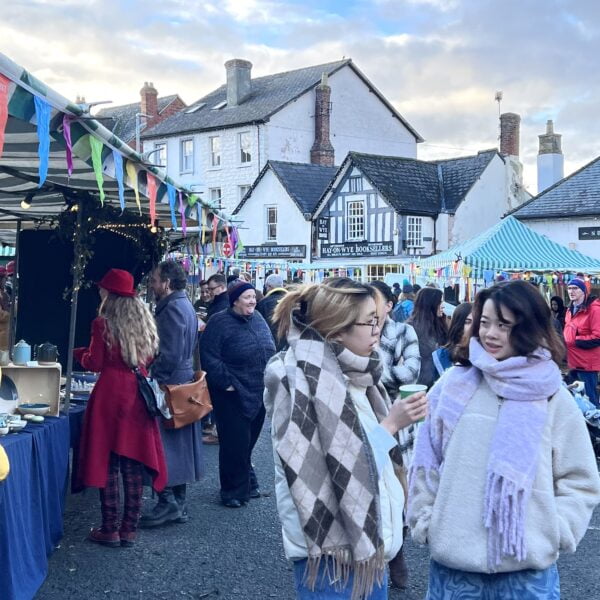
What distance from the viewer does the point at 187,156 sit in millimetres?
38969

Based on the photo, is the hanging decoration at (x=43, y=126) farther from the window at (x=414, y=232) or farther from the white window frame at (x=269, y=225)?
the white window frame at (x=269, y=225)

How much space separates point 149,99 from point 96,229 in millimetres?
37450

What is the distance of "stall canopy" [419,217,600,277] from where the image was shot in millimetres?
15062

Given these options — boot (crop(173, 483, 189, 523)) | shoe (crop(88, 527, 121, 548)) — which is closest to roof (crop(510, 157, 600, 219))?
boot (crop(173, 483, 189, 523))

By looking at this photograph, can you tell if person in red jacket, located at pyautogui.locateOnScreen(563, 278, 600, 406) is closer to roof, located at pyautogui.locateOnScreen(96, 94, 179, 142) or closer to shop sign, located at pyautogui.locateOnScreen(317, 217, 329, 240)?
shop sign, located at pyautogui.locateOnScreen(317, 217, 329, 240)

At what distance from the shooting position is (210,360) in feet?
19.3

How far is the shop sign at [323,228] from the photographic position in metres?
31.4

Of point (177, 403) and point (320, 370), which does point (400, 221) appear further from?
point (320, 370)

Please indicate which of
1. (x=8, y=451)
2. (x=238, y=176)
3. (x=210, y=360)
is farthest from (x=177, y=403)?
(x=238, y=176)

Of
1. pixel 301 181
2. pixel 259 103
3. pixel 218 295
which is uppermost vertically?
pixel 259 103

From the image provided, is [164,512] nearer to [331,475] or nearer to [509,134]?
[331,475]

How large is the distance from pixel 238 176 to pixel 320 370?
3465cm

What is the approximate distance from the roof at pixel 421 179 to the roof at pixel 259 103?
6806 millimetres

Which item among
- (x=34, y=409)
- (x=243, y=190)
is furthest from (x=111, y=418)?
(x=243, y=190)
